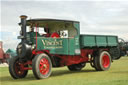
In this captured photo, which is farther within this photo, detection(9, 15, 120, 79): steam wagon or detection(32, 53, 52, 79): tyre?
detection(9, 15, 120, 79): steam wagon

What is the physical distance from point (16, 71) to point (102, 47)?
5.24 m

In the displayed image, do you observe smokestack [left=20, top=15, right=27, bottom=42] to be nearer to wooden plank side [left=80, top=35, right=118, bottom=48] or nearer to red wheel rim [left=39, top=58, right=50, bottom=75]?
red wheel rim [left=39, top=58, right=50, bottom=75]

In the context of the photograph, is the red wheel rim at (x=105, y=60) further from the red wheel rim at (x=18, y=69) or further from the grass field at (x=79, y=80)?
the red wheel rim at (x=18, y=69)

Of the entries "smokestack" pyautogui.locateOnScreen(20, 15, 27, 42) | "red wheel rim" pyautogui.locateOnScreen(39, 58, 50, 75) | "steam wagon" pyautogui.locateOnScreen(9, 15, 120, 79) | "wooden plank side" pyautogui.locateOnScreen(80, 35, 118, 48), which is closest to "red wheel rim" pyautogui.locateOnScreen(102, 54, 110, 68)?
"steam wagon" pyautogui.locateOnScreen(9, 15, 120, 79)

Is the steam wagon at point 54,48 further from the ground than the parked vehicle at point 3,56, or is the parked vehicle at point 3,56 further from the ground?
the steam wagon at point 54,48

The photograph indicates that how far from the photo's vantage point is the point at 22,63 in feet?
33.1

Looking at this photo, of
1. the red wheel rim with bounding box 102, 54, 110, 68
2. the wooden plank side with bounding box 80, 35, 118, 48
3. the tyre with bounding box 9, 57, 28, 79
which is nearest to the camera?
the tyre with bounding box 9, 57, 28, 79

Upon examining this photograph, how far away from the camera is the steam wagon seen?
9.56 metres

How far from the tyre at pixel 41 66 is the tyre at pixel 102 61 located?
138 inches

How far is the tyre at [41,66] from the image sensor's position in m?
8.96

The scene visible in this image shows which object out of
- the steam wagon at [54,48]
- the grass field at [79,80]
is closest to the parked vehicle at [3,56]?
the steam wagon at [54,48]

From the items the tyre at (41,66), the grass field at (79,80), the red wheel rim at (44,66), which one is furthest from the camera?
the red wheel rim at (44,66)

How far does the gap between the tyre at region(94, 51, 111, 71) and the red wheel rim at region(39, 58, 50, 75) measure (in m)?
3.62

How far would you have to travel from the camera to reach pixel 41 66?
9.31m
